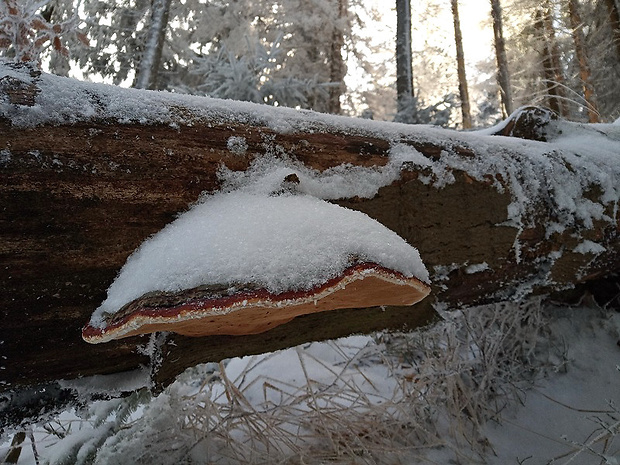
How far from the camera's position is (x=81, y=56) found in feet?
31.5

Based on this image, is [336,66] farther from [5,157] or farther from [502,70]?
[5,157]

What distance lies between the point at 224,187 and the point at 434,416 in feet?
6.28

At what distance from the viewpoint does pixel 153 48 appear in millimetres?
6934

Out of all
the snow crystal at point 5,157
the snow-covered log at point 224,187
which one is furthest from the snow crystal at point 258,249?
the snow crystal at point 5,157

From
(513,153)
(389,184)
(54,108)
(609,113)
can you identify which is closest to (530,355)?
(513,153)

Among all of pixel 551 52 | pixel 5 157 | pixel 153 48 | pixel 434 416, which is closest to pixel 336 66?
pixel 153 48

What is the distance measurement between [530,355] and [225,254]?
2.51 meters

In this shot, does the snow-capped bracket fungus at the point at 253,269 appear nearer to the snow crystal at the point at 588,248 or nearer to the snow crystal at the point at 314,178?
the snow crystal at the point at 314,178

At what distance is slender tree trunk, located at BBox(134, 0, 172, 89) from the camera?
6.75m

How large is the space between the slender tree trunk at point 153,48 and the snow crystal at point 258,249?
6734 mm

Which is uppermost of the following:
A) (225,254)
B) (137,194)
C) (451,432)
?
(137,194)

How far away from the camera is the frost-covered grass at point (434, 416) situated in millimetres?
1770

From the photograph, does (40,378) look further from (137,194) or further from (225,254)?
(225,254)

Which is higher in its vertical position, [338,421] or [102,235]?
[102,235]
